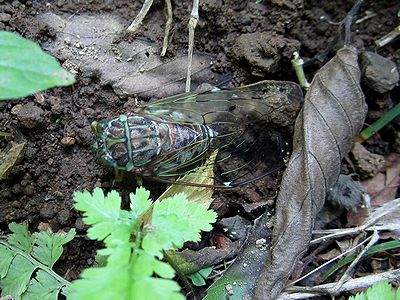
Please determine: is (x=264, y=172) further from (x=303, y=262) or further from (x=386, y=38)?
(x=386, y=38)

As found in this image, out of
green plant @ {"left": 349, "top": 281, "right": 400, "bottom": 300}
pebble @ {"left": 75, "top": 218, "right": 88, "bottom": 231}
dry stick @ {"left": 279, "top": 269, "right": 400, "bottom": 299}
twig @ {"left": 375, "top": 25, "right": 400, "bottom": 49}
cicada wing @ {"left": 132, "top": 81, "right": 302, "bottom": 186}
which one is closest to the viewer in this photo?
green plant @ {"left": 349, "top": 281, "right": 400, "bottom": 300}

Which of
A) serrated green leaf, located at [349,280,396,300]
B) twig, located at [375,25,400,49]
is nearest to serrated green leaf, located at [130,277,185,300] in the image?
serrated green leaf, located at [349,280,396,300]

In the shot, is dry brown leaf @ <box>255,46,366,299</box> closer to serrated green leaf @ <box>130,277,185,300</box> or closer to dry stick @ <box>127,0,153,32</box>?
serrated green leaf @ <box>130,277,185,300</box>

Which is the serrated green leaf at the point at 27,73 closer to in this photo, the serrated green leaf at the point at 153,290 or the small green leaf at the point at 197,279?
the serrated green leaf at the point at 153,290

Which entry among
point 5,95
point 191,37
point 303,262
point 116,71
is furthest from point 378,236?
point 5,95

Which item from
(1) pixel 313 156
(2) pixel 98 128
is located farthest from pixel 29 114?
(1) pixel 313 156

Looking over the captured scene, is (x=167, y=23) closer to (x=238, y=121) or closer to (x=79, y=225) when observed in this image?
(x=238, y=121)
